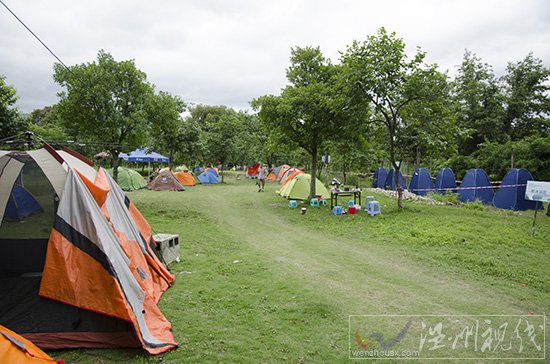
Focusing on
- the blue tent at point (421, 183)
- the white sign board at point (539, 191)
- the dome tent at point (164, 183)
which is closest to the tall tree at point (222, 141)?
the dome tent at point (164, 183)

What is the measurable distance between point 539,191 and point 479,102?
66.0ft

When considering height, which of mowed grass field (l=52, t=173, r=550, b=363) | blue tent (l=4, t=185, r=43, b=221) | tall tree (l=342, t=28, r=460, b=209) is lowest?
mowed grass field (l=52, t=173, r=550, b=363)

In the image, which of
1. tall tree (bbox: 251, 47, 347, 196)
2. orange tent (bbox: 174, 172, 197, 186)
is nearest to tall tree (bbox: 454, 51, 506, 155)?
tall tree (bbox: 251, 47, 347, 196)

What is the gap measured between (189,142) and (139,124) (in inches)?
547

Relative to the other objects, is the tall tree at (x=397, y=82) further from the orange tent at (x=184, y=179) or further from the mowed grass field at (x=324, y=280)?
the orange tent at (x=184, y=179)

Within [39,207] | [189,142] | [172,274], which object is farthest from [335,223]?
[189,142]

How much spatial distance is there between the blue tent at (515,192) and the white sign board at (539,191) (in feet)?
21.8

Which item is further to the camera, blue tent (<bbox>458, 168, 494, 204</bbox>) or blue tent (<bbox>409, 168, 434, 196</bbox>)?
blue tent (<bbox>409, 168, 434, 196</bbox>)

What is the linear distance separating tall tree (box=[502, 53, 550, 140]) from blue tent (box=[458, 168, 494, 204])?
40.3 feet

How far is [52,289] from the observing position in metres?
3.91

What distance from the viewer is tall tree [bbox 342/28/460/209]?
37.8ft

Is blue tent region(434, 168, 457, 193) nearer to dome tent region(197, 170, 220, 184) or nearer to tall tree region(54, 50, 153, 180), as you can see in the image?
tall tree region(54, 50, 153, 180)

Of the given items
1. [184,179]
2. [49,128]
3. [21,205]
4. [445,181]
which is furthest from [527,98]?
[49,128]

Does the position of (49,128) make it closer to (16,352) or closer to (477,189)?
(477,189)
